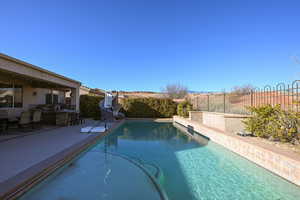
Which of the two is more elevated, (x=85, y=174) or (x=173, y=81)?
(x=173, y=81)

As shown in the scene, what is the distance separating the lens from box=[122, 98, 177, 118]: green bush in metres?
18.2

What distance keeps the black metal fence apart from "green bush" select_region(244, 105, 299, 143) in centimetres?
31

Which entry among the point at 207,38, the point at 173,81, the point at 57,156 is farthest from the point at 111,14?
the point at 173,81

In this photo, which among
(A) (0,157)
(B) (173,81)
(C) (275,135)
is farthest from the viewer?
(B) (173,81)

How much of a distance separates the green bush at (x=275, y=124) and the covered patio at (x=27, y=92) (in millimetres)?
10337

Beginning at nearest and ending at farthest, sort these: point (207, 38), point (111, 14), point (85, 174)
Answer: point (85, 174)
point (111, 14)
point (207, 38)

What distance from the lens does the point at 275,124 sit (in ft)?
19.2

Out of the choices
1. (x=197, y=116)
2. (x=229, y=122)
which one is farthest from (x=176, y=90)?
(x=229, y=122)

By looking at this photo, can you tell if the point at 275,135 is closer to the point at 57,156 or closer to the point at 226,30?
the point at 57,156

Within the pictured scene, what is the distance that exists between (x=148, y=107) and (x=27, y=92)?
11760 mm

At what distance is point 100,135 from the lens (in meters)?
7.96

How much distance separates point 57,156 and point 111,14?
36.5 ft

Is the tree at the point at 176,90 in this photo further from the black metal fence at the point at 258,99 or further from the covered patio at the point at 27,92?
the covered patio at the point at 27,92

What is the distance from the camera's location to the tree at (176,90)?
3556 centimetres
